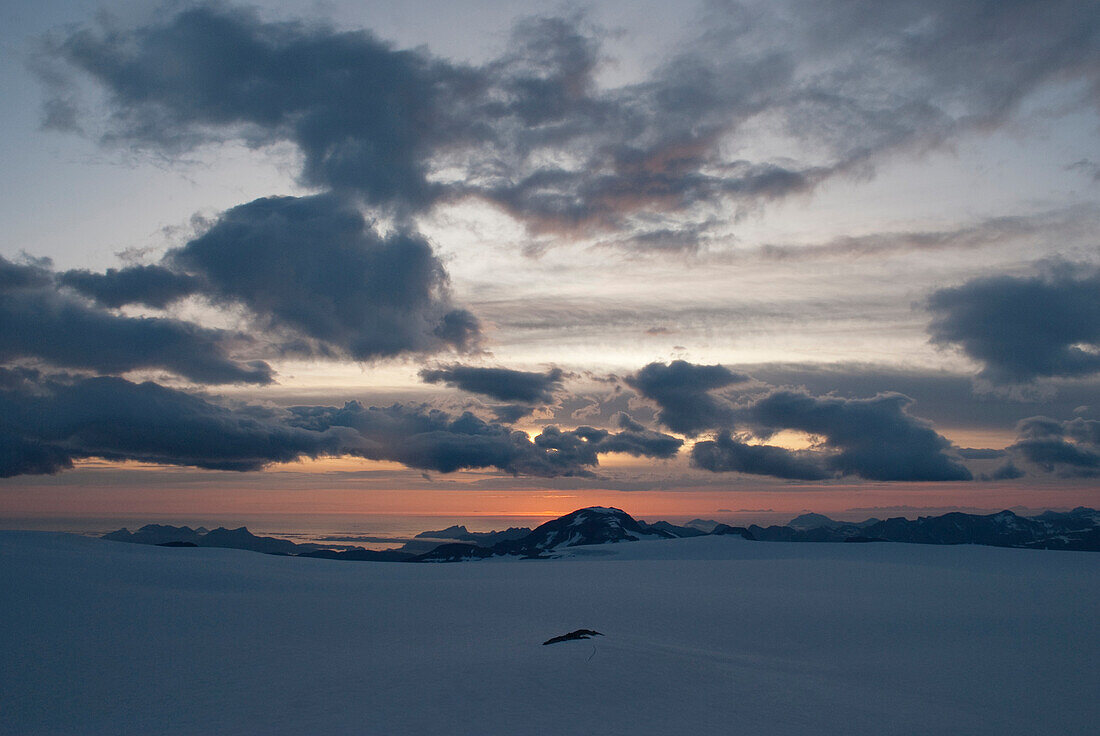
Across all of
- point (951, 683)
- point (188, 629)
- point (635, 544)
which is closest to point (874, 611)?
point (951, 683)

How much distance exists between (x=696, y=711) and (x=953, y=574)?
59.7m

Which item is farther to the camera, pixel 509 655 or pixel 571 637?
pixel 571 637

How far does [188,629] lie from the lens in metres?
29.9

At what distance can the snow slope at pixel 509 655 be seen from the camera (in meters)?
19.6

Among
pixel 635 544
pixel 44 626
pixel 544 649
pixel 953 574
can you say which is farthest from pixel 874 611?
pixel 635 544

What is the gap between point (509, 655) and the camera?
25.2 metres

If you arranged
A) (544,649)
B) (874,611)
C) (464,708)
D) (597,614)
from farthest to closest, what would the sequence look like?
(874,611) < (597,614) < (544,649) < (464,708)

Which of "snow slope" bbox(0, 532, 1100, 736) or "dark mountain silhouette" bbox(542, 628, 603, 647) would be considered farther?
"dark mountain silhouette" bbox(542, 628, 603, 647)

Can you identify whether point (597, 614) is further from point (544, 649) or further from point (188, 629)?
point (188, 629)

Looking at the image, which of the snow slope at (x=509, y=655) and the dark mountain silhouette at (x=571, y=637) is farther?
the dark mountain silhouette at (x=571, y=637)

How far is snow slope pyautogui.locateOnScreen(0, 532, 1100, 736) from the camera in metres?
19.6

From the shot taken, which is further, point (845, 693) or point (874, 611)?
point (874, 611)

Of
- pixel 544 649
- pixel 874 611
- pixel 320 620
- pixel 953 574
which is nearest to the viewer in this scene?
pixel 544 649

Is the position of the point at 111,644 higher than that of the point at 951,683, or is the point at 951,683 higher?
the point at 111,644
